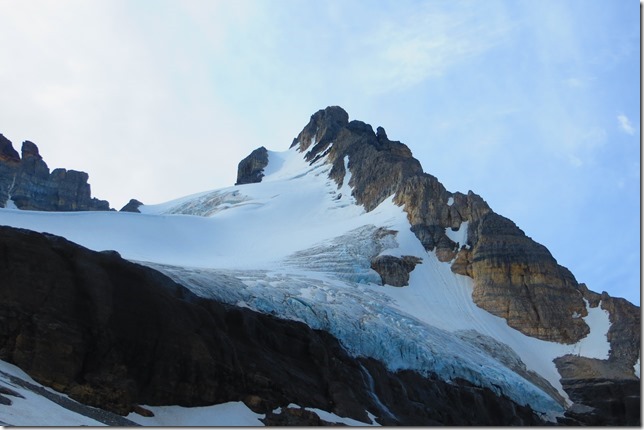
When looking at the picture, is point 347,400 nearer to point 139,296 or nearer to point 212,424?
point 212,424

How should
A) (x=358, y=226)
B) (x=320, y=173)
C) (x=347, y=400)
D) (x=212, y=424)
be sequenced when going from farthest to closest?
(x=320, y=173), (x=358, y=226), (x=347, y=400), (x=212, y=424)

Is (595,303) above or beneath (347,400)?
above

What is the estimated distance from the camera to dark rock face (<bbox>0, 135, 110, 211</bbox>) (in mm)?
96875

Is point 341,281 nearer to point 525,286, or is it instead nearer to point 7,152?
point 525,286

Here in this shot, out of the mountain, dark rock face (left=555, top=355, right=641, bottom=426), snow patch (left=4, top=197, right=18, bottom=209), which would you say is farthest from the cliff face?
snow patch (left=4, top=197, right=18, bottom=209)

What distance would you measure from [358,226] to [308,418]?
40941 mm

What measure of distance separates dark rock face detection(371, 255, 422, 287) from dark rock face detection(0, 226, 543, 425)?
68.4ft

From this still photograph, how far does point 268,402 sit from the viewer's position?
106 ft

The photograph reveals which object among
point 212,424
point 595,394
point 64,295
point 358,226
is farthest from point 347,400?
point 358,226

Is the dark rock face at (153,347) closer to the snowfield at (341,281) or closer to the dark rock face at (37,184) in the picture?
the snowfield at (341,281)

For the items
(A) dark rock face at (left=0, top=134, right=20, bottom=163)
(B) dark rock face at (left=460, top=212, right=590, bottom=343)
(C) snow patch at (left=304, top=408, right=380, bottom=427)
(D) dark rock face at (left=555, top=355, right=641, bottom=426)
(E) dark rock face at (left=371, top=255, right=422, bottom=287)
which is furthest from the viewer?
(A) dark rock face at (left=0, top=134, right=20, bottom=163)

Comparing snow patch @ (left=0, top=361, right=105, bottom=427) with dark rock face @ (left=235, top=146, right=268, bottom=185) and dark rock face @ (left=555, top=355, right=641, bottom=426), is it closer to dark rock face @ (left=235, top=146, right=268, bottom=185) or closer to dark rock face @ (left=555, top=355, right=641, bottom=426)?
dark rock face @ (left=555, top=355, right=641, bottom=426)

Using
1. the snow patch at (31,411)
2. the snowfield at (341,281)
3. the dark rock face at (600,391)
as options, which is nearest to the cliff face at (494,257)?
the snowfield at (341,281)

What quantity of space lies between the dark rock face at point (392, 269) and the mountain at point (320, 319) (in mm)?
193
